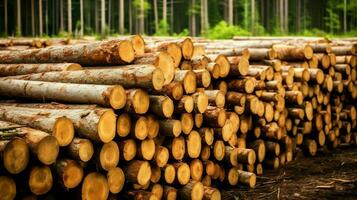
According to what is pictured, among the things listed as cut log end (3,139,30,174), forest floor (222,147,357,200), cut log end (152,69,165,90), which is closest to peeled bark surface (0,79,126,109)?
cut log end (152,69,165,90)

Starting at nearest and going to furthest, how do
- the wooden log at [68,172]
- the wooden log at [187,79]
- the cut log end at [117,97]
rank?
the wooden log at [68,172] < the cut log end at [117,97] < the wooden log at [187,79]

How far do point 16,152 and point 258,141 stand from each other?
444 centimetres

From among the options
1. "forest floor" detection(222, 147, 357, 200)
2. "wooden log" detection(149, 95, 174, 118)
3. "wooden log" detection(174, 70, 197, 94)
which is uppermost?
"wooden log" detection(174, 70, 197, 94)

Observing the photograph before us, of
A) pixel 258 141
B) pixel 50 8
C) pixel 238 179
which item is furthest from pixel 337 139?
pixel 50 8

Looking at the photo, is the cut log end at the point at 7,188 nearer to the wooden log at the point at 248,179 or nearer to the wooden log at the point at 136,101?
the wooden log at the point at 136,101

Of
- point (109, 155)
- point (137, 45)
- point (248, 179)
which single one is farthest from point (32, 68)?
point (248, 179)

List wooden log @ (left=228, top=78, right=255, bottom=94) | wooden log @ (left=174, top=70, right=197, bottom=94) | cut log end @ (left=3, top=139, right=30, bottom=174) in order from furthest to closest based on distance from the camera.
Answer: wooden log @ (left=228, top=78, right=255, bottom=94) → wooden log @ (left=174, top=70, right=197, bottom=94) → cut log end @ (left=3, top=139, right=30, bottom=174)

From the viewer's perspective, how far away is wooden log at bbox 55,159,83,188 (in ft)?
12.7

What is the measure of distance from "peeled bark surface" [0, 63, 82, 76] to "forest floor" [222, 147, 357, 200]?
288 centimetres

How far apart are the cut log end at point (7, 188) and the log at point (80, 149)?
2.07ft

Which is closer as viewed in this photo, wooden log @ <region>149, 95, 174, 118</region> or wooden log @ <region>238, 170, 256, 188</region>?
wooden log @ <region>149, 95, 174, 118</region>

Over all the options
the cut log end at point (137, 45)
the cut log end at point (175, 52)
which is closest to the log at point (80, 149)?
the cut log end at point (137, 45)

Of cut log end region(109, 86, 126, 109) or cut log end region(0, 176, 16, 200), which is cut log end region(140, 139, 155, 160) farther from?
cut log end region(0, 176, 16, 200)

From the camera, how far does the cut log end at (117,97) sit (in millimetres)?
4312
